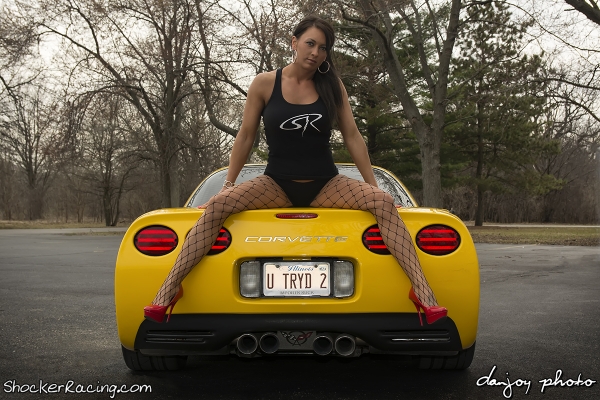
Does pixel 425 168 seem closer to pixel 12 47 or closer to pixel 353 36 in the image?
pixel 353 36

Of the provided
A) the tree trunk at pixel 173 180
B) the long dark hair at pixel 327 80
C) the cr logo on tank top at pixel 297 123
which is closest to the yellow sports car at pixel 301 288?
the cr logo on tank top at pixel 297 123

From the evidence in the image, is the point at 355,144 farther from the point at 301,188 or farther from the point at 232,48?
the point at 232,48

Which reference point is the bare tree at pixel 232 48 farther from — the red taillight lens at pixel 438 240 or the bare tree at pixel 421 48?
the red taillight lens at pixel 438 240

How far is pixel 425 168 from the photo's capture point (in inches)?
726

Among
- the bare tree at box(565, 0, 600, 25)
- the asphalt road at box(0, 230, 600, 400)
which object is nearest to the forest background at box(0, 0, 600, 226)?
the bare tree at box(565, 0, 600, 25)

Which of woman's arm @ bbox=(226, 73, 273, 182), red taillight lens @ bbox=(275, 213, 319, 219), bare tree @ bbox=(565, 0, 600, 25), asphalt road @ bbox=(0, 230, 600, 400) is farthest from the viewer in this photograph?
bare tree @ bbox=(565, 0, 600, 25)

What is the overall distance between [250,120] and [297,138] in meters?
0.34

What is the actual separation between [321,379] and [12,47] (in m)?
21.6

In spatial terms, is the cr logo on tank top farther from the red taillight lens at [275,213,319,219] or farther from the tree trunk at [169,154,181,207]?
the tree trunk at [169,154,181,207]

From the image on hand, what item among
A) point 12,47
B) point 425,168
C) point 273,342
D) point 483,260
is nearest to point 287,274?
point 273,342

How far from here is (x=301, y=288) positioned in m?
2.85

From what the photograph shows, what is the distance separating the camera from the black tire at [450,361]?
329 centimetres

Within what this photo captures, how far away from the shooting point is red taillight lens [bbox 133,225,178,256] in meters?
2.98

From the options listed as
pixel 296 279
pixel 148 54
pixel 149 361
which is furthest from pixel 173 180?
pixel 296 279
